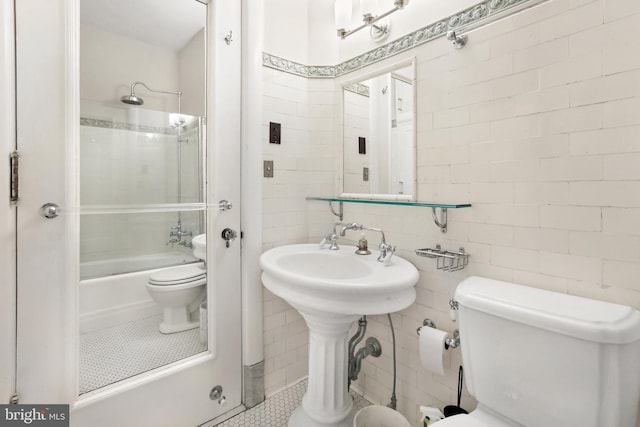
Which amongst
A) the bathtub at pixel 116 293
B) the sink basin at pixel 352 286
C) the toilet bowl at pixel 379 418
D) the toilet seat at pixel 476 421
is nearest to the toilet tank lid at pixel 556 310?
the sink basin at pixel 352 286

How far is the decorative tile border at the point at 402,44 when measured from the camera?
1192 millimetres

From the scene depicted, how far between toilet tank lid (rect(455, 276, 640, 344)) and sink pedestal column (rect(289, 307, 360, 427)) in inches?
21.4

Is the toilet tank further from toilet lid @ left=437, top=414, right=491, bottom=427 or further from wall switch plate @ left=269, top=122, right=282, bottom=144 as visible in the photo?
wall switch plate @ left=269, top=122, right=282, bottom=144

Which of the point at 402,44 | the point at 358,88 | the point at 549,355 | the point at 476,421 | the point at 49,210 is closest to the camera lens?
the point at 549,355

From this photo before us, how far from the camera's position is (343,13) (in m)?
1.70

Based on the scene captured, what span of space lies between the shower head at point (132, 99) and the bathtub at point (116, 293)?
66cm

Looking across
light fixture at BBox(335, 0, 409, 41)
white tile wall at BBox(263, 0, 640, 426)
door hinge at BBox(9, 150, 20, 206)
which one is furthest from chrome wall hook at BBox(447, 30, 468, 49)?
door hinge at BBox(9, 150, 20, 206)

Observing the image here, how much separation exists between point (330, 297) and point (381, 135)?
0.93 m

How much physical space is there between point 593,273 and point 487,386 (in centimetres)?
50

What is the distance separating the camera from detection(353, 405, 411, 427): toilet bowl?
53.2 inches

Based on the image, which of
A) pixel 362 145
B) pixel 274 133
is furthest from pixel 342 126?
pixel 274 133

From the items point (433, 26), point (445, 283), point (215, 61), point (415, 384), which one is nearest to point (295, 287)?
point (445, 283)

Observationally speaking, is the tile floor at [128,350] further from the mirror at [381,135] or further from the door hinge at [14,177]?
the mirror at [381,135]

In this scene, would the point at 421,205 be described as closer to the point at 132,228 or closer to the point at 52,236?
the point at 132,228
